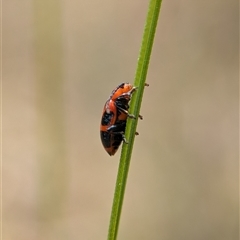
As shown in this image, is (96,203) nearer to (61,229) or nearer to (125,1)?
(61,229)

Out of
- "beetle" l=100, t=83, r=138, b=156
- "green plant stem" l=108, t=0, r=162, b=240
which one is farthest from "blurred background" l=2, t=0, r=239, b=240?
"green plant stem" l=108, t=0, r=162, b=240

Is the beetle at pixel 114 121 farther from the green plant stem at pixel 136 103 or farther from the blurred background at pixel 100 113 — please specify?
the blurred background at pixel 100 113

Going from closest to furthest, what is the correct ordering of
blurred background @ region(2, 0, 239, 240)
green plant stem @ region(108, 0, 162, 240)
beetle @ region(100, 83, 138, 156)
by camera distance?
green plant stem @ region(108, 0, 162, 240)
beetle @ region(100, 83, 138, 156)
blurred background @ region(2, 0, 239, 240)

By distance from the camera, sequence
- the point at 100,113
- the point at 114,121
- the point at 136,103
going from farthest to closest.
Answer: the point at 100,113
the point at 114,121
the point at 136,103

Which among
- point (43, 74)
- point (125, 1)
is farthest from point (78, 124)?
point (125, 1)

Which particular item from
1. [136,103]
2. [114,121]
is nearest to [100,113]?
[114,121]

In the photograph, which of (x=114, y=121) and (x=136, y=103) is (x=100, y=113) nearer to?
(x=114, y=121)

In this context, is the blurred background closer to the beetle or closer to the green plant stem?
the beetle
